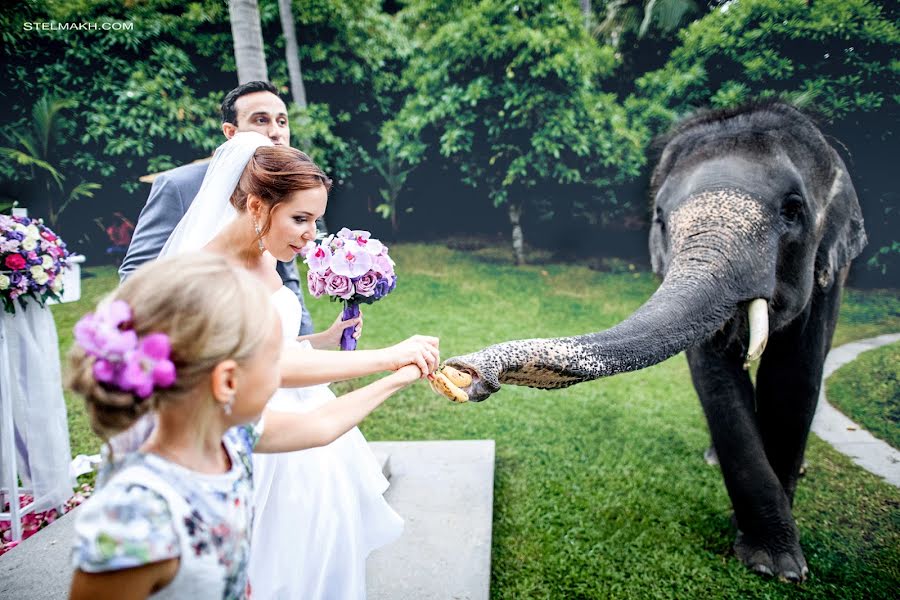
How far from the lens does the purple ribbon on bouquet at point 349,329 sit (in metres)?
2.39

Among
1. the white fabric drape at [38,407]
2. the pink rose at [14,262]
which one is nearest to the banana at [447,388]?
the pink rose at [14,262]

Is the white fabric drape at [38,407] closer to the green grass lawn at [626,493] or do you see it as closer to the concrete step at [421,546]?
the concrete step at [421,546]

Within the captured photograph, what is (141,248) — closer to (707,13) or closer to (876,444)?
(876,444)

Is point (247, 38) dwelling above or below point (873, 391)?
above

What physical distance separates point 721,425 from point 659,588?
85 cm

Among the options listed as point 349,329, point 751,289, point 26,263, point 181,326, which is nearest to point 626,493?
point 751,289

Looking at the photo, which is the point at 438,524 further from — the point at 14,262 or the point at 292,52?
the point at 292,52

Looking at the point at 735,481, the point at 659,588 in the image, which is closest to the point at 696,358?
the point at 735,481

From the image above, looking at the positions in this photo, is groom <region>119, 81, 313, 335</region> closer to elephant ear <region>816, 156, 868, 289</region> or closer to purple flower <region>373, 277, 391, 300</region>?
purple flower <region>373, 277, 391, 300</region>

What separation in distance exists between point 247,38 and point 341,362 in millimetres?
6182

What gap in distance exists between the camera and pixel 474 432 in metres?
4.94

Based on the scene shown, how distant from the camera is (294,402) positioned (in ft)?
6.74

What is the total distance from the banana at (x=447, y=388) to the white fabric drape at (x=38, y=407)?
2911 millimetres

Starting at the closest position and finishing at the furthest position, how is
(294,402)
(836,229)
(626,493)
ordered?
(294,402) → (836,229) → (626,493)
